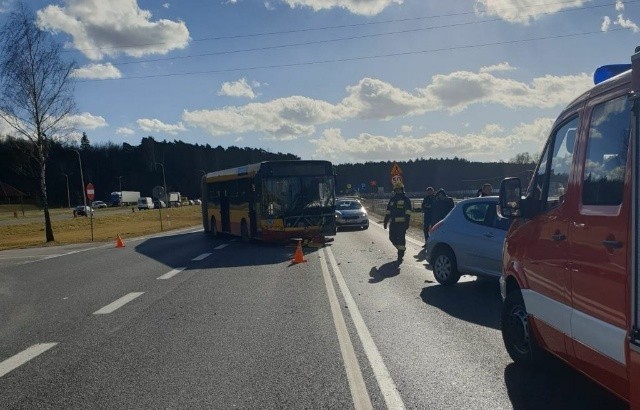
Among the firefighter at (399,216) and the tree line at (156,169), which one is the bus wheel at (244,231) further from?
the tree line at (156,169)

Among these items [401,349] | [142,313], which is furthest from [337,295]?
[401,349]

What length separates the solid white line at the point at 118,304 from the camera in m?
9.10

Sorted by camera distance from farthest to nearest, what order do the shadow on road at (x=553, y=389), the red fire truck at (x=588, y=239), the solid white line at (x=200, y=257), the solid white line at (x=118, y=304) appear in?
the solid white line at (x=200, y=257) < the solid white line at (x=118, y=304) < the shadow on road at (x=553, y=389) < the red fire truck at (x=588, y=239)

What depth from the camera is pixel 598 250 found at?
11.9ft

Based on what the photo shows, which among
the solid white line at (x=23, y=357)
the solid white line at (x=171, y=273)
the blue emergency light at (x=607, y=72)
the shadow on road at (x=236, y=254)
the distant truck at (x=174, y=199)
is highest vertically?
the blue emergency light at (x=607, y=72)

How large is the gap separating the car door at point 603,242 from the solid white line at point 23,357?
5.17m

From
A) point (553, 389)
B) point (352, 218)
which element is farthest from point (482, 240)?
point (352, 218)

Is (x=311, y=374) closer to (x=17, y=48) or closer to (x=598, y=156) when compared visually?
(x=598, y=156)

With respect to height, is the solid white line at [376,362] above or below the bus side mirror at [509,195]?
below

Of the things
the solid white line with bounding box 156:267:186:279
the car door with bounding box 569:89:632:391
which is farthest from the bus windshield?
the car door with bounding box 569:89:632:391

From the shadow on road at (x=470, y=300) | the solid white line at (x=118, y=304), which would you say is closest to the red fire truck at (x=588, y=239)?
the shadow on road at (x=470, y=300)

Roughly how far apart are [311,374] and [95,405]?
1.82 meters

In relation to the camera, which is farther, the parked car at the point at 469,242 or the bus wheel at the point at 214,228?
the bus wheel at the point at 214,228

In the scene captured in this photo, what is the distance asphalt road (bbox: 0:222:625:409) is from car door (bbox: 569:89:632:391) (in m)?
0.98
